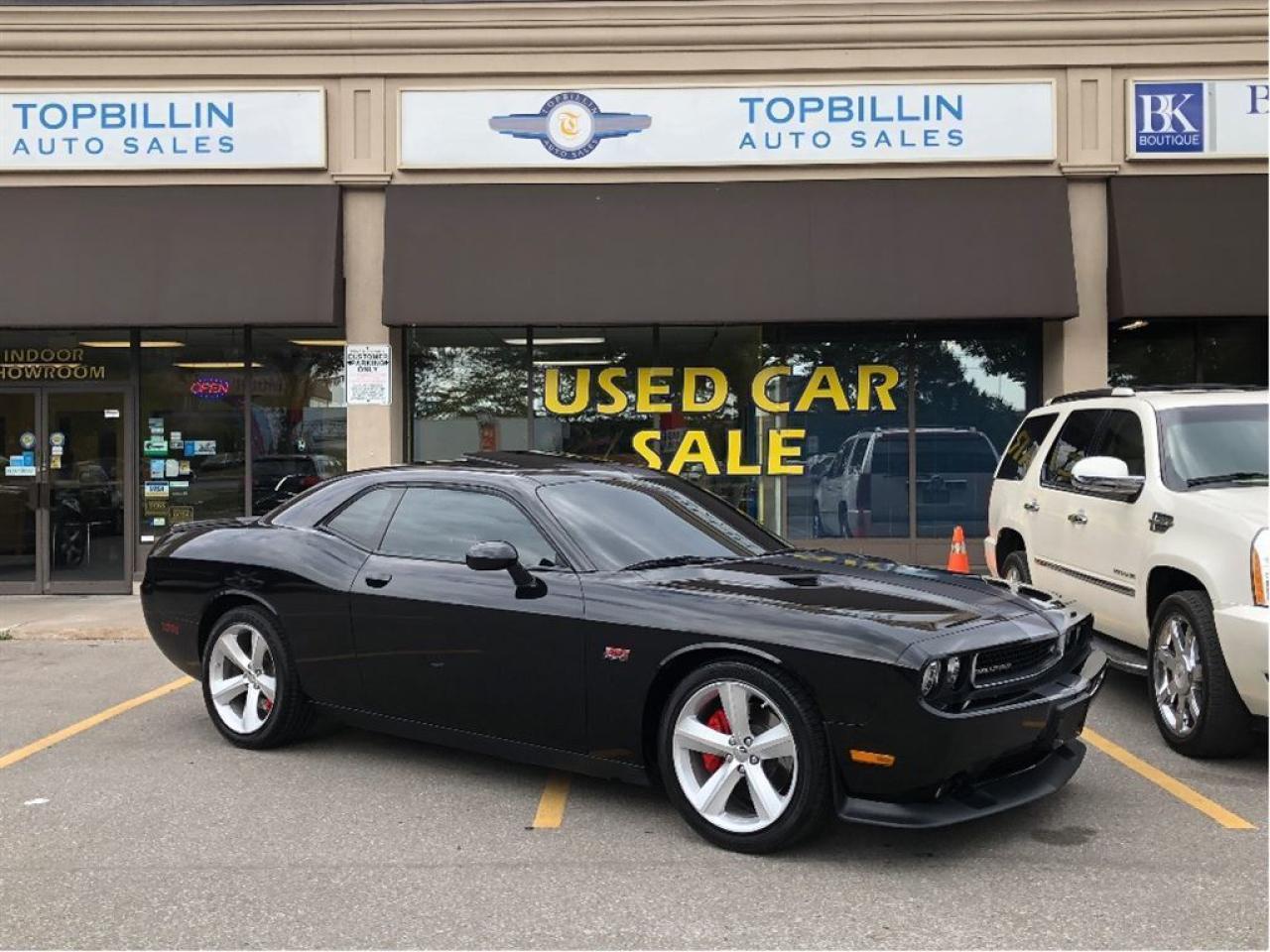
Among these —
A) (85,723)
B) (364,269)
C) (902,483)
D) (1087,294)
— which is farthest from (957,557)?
(364,269)

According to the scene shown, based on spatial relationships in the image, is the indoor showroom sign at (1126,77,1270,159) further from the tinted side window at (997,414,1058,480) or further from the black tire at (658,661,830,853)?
the black tire at (658,661,830,853)

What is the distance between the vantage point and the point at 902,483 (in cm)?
1259

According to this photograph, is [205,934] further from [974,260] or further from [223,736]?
[974,260]

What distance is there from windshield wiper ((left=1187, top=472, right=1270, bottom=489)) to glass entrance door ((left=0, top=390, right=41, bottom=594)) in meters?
11.5

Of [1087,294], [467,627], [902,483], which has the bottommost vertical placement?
[467,627]

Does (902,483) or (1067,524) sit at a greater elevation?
(902,483)

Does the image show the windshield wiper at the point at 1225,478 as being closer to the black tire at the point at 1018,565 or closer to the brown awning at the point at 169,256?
the black tire at the point at 1018,565

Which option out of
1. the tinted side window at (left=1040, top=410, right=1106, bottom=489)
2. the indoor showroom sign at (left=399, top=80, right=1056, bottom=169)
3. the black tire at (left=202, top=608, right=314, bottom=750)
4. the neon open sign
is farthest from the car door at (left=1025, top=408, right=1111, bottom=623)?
the neon open sign

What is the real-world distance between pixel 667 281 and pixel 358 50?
440cm

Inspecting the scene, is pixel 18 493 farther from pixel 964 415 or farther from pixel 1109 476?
pixel 1109 476

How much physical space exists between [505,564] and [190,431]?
9018mm

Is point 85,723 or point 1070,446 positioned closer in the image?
point 85,723

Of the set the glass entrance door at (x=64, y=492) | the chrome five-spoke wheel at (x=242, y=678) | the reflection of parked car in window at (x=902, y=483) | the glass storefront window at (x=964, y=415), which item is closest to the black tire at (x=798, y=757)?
the chrome five-spoke wheel at (x=242, y=678)

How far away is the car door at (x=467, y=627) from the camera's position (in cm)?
468
